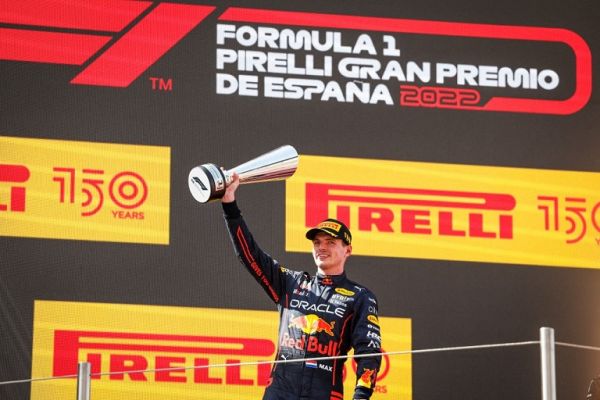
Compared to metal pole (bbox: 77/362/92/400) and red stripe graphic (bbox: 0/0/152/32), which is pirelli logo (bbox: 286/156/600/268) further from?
metal pole (bbox: 77/362/92/400)

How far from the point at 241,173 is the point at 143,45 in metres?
1.75

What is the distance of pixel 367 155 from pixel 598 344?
128 centimetres

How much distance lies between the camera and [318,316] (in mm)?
4168

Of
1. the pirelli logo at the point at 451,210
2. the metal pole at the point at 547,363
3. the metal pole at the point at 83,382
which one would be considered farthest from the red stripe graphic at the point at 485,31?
the metal pole at the point at 547,363

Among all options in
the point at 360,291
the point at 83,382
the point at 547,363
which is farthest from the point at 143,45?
the point at 547,363

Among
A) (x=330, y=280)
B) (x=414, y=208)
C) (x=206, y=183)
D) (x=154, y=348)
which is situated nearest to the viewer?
(x=206, y=183)

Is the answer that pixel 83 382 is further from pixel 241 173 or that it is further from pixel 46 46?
pixel 46 46

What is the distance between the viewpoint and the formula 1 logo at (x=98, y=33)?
5633 millimetres

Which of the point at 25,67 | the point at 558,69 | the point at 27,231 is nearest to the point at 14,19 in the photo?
the point at 25,67

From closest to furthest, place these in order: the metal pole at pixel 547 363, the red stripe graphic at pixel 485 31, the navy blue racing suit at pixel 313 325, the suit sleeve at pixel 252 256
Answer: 1. the metal pole at pixel 547 363
2. the navy blue racing suit at pixel 313 325
3. the suit sleeve at pixel 252 256
4. the red stripe graphic at pixel 485 31

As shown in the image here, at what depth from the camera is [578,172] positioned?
6.01 m

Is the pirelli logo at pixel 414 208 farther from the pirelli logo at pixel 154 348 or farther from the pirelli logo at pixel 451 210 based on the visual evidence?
the pirelli logo at pixel 154 348

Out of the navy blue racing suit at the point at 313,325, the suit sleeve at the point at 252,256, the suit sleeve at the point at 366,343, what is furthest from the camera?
the suit sleeve at the point at 252,256

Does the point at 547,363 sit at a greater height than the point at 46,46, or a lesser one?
lesser
